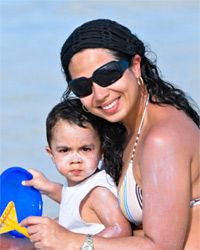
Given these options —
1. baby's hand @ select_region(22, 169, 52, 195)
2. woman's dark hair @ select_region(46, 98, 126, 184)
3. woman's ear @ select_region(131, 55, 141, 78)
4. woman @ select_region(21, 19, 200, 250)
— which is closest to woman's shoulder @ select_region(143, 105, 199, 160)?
woman @ select_region(21, 19, 200, 250)

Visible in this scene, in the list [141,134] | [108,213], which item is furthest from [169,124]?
[108,213]

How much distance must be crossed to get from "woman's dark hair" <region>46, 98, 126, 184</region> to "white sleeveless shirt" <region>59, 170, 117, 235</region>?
51mm

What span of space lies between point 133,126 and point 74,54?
492 millimetres

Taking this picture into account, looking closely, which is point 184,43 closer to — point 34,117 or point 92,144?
point 34,117

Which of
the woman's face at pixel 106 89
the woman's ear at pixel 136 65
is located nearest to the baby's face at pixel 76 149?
the woman's face at pixel 106 89

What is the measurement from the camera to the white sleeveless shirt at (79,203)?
414 centimetres

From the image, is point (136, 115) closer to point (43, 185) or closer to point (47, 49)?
point (43, 185)

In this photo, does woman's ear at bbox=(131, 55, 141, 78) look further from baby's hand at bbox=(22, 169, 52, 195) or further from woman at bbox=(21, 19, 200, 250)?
baby's hand at bbox=(22, 169, 52, 195)

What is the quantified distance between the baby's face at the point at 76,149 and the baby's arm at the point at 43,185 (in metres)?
0.26

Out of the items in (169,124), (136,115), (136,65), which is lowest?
(169,124)

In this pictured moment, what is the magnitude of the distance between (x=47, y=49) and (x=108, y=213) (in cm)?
449

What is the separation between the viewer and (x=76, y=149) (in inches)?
164

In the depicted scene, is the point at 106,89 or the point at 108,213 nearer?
the point at 106,89

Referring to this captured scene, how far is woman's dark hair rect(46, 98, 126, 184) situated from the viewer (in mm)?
4145
